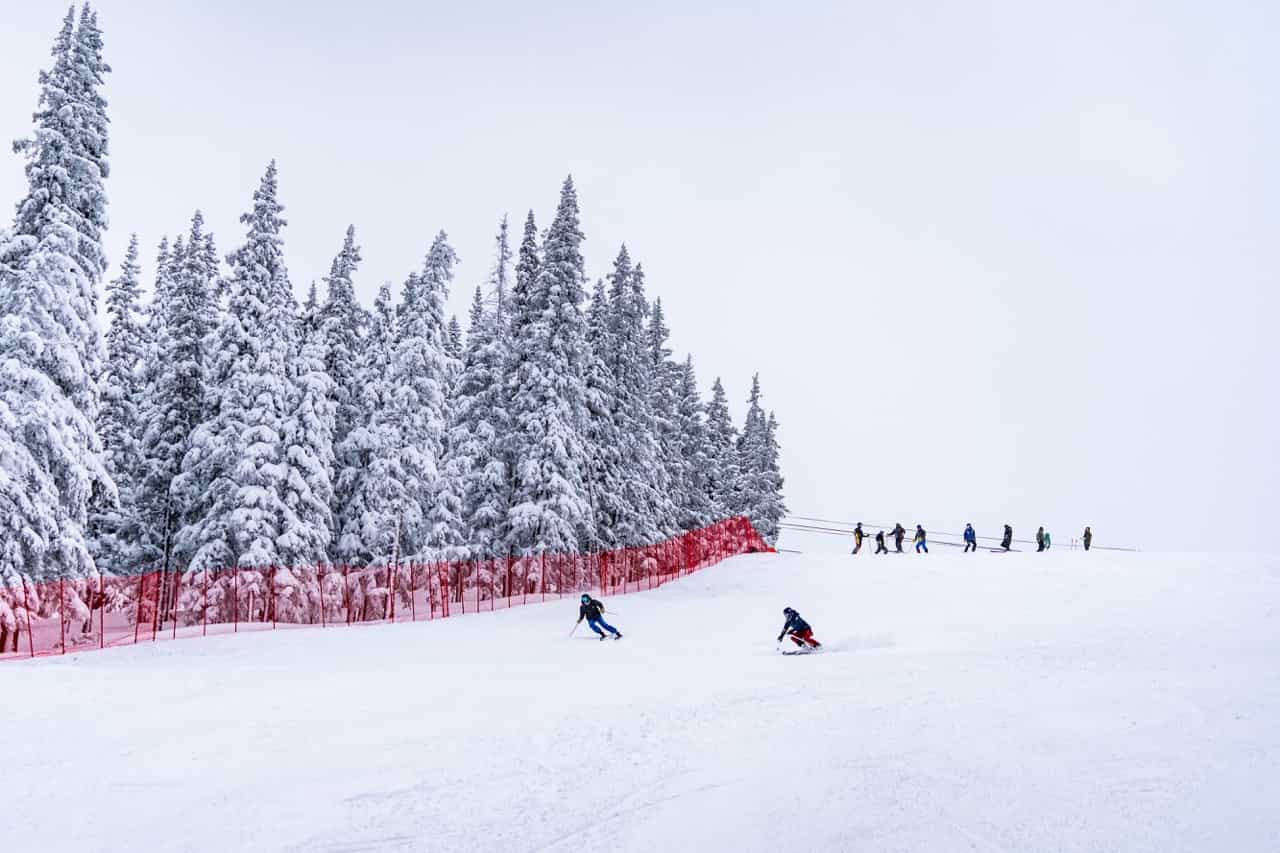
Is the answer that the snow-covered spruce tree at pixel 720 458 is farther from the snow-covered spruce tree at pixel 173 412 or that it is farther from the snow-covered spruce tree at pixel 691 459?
the snow-covered spruce tree at pixel 173 412

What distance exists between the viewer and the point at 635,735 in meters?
11.5

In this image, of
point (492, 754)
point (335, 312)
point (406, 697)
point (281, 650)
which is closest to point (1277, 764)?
point (492, 754)

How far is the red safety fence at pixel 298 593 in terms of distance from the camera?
852 inches

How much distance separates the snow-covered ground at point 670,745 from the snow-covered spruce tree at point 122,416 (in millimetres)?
17008

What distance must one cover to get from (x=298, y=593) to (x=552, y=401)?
38.8ft

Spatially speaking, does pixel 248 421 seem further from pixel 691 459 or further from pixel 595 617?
pixel 691 459

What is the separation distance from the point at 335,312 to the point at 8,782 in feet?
92.6

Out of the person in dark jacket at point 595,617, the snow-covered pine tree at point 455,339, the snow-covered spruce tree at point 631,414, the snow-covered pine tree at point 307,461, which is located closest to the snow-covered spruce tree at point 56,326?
the snow-covered pine tree at point 307,461

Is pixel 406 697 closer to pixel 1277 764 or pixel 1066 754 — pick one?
pixel 1066 754

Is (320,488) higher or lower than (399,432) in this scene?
lower

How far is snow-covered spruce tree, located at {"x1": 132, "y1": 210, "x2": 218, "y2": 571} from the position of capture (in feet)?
108

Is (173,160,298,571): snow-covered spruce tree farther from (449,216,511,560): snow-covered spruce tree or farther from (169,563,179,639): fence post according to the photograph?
(449,216,511,560): snow-covered spruce tree

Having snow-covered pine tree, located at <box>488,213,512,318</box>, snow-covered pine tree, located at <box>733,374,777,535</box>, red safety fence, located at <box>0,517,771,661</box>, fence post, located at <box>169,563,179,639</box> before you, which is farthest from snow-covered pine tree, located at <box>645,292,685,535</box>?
fence post, located at <box>169,563,179,639</box>

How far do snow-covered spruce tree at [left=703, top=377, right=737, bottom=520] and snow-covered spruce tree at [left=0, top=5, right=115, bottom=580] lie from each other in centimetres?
3918
